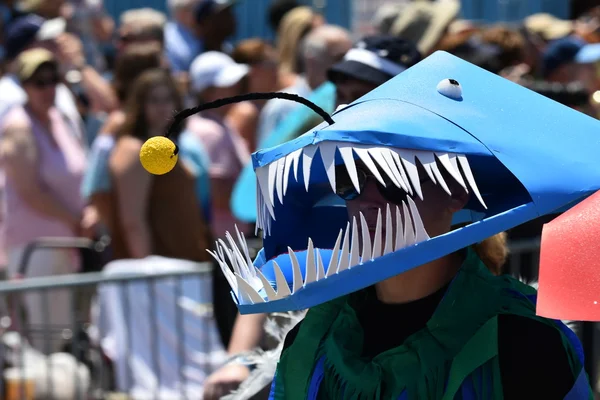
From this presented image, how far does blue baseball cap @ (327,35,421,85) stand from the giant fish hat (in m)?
1.35

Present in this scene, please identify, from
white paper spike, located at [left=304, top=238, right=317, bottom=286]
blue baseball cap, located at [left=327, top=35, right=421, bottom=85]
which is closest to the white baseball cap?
blue baseball cap, located at [left=327, top=35, right=421, bottom=85]

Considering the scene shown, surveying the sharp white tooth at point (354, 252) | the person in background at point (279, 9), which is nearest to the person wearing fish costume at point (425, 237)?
the sharp white tooth at point (354, 252)

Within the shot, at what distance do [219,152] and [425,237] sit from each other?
424 centimetres

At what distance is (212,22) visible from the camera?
294 inches

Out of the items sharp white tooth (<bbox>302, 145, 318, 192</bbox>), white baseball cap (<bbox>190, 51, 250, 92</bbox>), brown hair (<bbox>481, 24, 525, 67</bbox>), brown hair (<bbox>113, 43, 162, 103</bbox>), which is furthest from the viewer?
brown hair (<bbox>481, 24, 525, 67</bbox>)

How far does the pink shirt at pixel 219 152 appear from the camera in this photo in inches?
232

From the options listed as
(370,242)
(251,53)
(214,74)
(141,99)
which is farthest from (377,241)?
(251,53)

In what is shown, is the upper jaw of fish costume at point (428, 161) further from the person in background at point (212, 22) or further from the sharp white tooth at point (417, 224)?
the person in background at point (212, 22)

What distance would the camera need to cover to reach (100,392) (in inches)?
195

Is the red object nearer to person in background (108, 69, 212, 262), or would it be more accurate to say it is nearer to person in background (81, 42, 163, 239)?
person in background (108, 69, 212, 262)

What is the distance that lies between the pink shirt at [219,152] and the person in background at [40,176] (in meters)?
0.67

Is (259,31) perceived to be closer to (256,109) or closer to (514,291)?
(256,109)

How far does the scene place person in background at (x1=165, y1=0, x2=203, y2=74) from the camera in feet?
24.3

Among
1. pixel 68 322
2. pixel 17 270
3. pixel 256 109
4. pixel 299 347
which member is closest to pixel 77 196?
pixel 17 270
